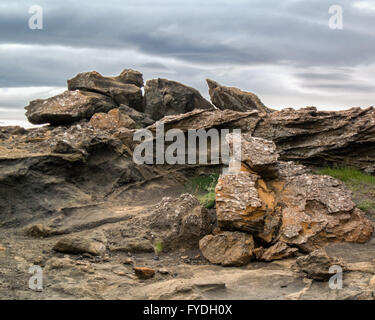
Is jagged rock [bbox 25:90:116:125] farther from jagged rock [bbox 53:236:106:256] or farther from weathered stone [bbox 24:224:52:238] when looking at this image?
jagged rock [bbox 53:236:106:256]

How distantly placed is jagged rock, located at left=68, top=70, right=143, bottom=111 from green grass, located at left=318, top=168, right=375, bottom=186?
8856 mm

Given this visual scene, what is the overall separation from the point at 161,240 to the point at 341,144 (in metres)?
6.84

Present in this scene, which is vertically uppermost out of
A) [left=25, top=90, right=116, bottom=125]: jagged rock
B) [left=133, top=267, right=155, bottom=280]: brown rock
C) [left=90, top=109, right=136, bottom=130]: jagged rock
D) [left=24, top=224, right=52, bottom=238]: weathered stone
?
[left=25, top=90, right=116, bottom=125]: jagged rock

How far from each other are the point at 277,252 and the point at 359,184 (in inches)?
188

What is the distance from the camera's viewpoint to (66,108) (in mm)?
16438

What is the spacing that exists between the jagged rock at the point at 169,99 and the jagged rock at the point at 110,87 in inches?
20.5

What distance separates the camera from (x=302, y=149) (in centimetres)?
1373

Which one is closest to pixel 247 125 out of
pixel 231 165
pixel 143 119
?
pixel 231 165

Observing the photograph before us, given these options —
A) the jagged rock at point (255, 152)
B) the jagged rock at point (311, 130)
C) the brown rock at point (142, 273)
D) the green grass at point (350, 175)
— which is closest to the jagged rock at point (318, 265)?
the brown rock at point (142, 273)

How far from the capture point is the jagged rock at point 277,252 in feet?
28.3

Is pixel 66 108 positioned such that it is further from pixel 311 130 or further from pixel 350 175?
pixel 350 175

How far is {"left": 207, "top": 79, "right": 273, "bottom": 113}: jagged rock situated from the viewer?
54.0 ft

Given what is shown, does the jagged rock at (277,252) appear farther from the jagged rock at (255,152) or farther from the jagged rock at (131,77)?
the jagged rock at (131,77)

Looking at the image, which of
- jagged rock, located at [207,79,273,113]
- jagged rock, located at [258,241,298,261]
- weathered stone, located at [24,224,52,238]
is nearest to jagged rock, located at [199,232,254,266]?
jagged rock, located at [258,241,298,261]
